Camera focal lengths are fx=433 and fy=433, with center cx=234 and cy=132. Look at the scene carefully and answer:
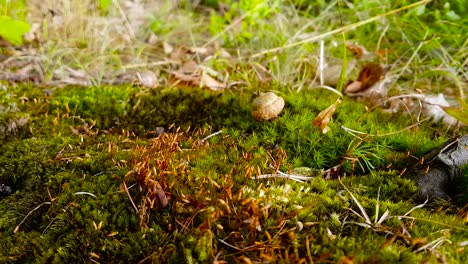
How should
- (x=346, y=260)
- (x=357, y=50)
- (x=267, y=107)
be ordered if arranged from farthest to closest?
(x=357, y=50), (x=267, y=107), (x=346, y=260)

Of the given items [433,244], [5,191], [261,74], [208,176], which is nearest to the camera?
[433,244]

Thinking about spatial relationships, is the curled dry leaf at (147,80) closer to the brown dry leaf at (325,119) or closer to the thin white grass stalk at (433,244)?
the brown dry leaf at (325,119)

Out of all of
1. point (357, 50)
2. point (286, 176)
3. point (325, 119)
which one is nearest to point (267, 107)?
point (325, 119)

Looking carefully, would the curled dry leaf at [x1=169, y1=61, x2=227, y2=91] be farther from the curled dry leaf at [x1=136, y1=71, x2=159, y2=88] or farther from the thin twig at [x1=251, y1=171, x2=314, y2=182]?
the thin twig at [x1=251, y1=171, x2=314, y2=182]

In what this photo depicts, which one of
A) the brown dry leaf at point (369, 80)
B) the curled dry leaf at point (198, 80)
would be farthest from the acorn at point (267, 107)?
the brown dry leaf at point (369, 80)

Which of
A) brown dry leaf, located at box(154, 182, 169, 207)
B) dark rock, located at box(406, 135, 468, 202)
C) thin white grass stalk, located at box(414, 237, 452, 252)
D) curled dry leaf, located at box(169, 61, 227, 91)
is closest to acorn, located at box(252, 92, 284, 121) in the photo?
curled dry leaf, located at box(169, 61, 227, 91)

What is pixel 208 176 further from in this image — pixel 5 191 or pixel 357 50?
pixel 357 50

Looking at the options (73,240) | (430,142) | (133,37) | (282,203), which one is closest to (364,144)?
(430,142)
